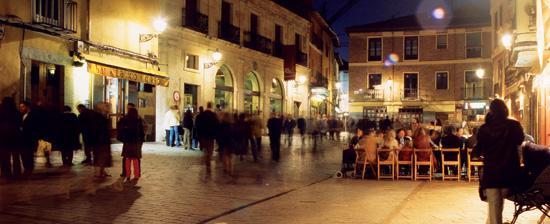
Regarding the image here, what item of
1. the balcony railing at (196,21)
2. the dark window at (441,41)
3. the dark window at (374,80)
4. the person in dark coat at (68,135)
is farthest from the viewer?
the dark window at (374,80)

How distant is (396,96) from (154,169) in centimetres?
3750

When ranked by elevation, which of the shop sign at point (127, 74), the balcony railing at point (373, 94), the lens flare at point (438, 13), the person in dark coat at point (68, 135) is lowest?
the person in dark coat at point (68, 135)

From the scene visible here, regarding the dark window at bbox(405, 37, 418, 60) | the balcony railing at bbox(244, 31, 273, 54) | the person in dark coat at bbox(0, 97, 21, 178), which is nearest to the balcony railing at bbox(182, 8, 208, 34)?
the balcony railing at bbox(244, 31, 273, 54)

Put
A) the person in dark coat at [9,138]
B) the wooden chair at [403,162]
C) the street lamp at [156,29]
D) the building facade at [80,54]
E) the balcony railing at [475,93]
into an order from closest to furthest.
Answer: the person in dark coat at [9,138]
the wooden chair at [403,162]
the building facade at [80,54]
the street lamp at [156,29]
the balcony railing at [475,93]

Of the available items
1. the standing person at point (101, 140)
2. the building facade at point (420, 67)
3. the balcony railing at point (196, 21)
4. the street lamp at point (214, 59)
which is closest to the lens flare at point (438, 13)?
the building facade at point (420, 67)

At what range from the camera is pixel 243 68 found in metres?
32.9

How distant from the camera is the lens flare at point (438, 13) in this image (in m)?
50.4

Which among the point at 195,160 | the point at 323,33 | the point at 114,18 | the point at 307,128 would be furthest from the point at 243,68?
the point at 323,33

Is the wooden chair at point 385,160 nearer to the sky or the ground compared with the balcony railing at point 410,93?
nearer to the ground

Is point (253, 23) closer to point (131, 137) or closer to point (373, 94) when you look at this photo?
point (373, 94)

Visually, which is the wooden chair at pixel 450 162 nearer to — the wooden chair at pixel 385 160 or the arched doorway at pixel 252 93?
the wooden chair at pixel 385 160

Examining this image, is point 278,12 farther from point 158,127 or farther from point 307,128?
point 158,127

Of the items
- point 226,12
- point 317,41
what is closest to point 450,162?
point 226,12

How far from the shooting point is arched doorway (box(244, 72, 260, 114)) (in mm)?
34031
